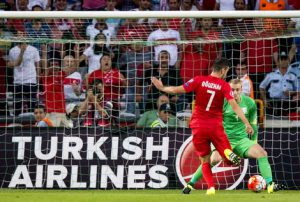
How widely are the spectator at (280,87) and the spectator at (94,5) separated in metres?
4.05

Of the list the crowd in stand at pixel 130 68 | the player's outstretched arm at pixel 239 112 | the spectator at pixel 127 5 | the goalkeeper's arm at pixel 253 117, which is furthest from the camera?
the spectator at pixel 127 5

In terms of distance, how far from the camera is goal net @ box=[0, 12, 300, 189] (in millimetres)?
15695

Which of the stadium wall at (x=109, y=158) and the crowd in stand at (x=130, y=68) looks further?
the crowd in stand at (x=130, y=68)

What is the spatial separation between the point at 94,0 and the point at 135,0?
2.81 feet

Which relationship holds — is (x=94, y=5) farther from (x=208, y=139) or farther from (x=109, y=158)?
(x=208, y=139)

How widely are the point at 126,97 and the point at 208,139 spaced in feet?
11.4

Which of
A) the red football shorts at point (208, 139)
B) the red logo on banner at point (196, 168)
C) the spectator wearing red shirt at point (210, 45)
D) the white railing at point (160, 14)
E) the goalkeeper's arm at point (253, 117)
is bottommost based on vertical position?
the red logo on banner at point (196, 168)

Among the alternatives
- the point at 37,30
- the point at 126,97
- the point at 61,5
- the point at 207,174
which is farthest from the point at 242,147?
the point at 61,5

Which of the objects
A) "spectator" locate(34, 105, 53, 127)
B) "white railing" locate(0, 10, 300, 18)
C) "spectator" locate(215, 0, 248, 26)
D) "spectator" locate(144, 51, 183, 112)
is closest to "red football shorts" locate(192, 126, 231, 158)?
"white railing" locate(0, 10, 300, 18)

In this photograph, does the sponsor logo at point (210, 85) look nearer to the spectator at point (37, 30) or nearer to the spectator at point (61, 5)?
the spectator at point (37, 30)

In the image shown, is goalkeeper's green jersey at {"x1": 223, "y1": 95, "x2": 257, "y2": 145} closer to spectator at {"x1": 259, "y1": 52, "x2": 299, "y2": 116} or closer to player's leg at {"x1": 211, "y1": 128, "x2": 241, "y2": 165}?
player's leg at {"x1": 211, "y1": 128, "x2": 241, "y2": 165}

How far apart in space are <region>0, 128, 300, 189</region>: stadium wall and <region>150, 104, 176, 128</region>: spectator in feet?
1.77

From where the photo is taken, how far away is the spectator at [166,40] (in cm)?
1702

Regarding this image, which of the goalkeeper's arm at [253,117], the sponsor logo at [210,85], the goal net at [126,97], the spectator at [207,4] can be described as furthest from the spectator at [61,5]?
the sponsor logo at [210,85]
